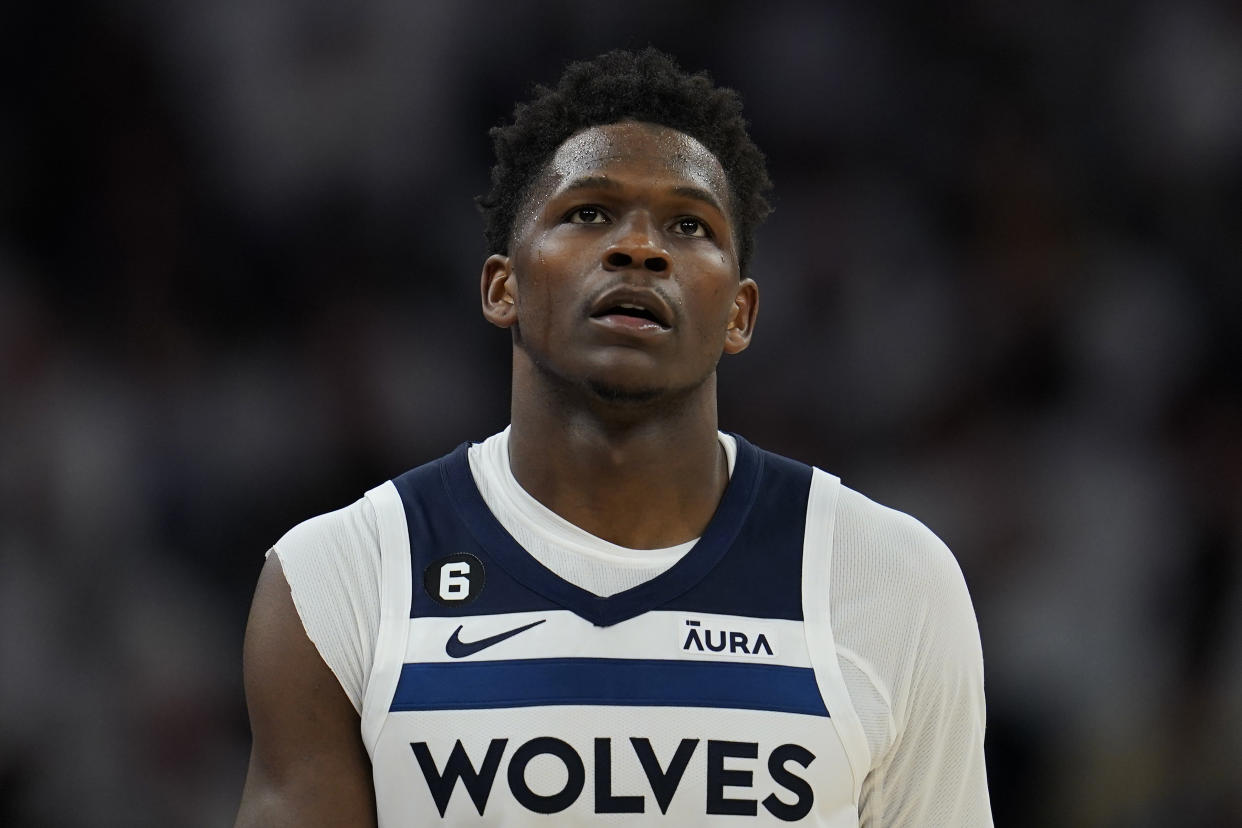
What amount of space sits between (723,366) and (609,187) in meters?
2.58

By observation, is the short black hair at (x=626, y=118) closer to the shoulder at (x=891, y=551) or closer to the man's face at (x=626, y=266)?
the man's face at (x=626, y=266)

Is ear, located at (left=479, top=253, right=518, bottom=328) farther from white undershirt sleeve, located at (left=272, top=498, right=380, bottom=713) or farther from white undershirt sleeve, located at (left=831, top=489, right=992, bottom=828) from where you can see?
white undershirt sleeve, located at (left=831, top=489, right=992, bottom=828)

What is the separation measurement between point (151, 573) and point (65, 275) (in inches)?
41.8

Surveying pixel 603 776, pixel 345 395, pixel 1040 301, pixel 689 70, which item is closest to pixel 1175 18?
pixel 1040 301

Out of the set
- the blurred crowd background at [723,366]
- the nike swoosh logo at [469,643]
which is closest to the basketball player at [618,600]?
the nike swoosh logo at [469,643]

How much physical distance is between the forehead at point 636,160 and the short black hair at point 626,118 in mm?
31

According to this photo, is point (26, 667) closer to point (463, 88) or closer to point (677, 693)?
point (463, 88)

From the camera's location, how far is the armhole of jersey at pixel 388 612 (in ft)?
8.54

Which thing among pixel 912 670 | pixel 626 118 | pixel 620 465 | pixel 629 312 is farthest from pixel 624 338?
pixel 912 670

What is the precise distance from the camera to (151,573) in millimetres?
4797

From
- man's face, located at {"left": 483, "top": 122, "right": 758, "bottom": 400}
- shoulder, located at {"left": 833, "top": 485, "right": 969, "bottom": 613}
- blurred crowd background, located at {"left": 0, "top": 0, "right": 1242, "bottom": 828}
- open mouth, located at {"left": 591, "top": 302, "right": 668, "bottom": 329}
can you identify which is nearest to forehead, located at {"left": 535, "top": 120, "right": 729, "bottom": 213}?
man's face, located at {"left": 483, "top": 122, "right": 758, "bottom": 400}

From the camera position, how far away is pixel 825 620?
2.72 meters

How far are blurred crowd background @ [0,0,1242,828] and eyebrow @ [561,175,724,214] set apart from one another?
2357mm

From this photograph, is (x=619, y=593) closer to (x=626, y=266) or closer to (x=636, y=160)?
(x=626, y=266)
